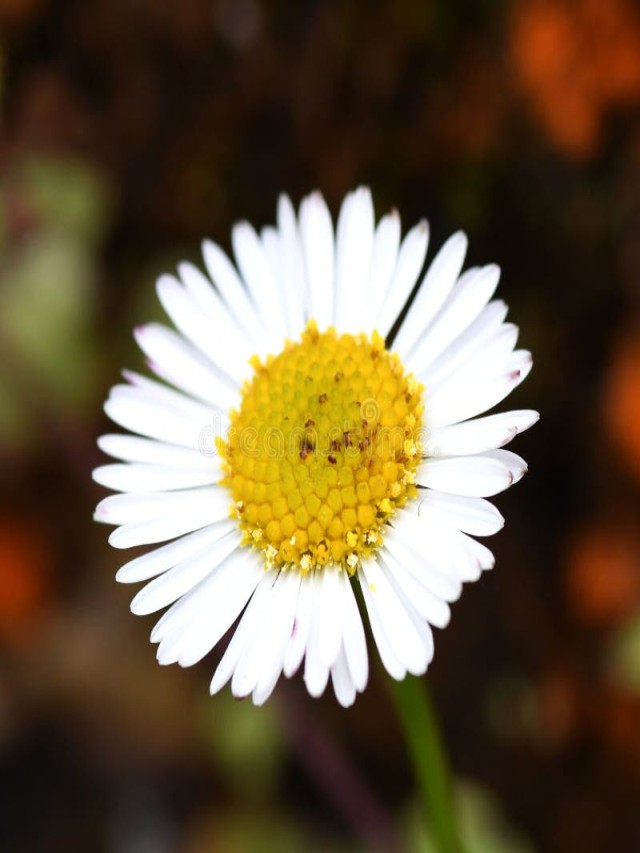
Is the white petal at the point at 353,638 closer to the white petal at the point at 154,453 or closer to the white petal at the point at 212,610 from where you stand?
the white petal at the point at 212,610

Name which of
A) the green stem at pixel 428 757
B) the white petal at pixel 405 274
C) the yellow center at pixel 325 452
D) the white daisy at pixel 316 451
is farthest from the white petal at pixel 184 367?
the green stem at pixel 428 757

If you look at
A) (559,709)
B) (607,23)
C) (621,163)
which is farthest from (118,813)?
(607,23)

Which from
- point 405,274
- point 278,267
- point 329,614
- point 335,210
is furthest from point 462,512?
point 335,210

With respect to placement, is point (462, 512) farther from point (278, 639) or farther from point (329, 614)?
point (278, 639)

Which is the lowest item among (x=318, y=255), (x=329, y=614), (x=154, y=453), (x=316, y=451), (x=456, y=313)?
(x=329, y=614)

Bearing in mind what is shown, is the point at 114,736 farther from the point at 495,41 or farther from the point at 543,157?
the point at 495,41

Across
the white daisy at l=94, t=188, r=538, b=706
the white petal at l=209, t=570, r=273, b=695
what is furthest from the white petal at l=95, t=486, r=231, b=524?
the white petal at l=209, t=570, r=273, b=695

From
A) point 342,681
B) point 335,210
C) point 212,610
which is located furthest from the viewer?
point 335,210

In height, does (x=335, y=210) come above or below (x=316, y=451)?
above
